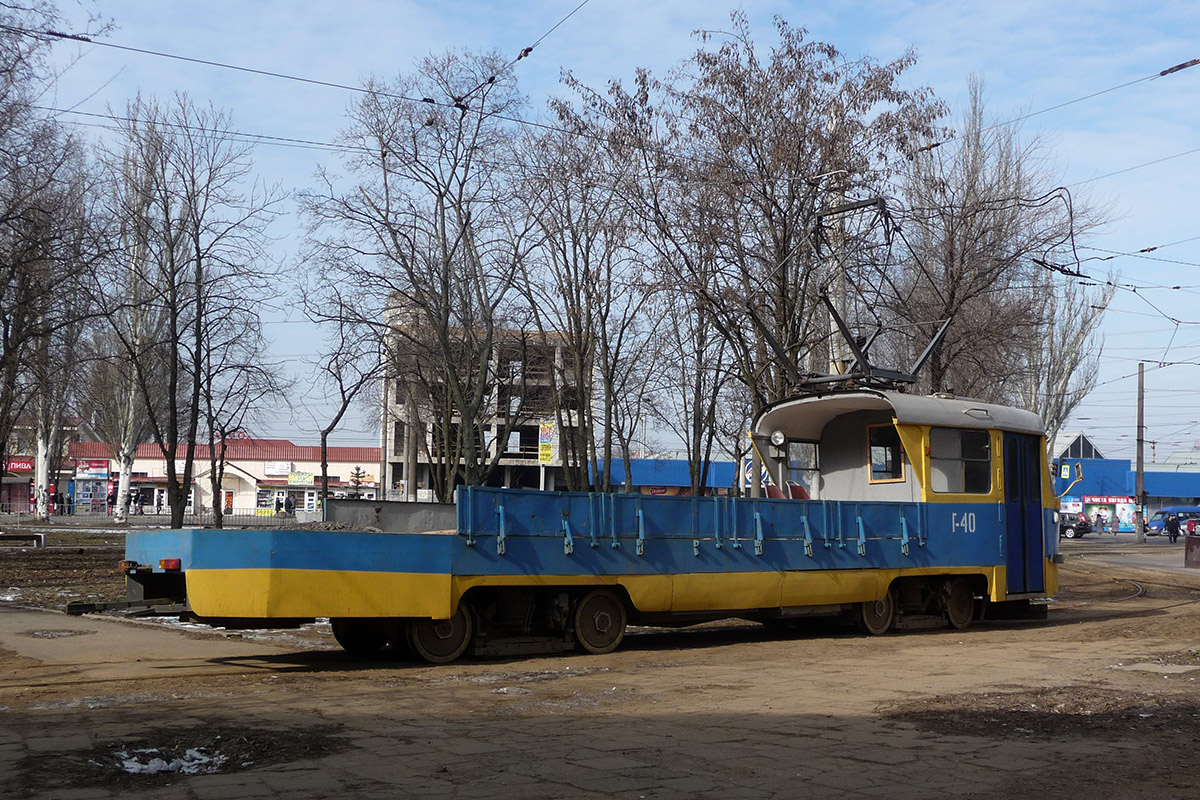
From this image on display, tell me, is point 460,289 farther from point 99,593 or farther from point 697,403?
point 99,593

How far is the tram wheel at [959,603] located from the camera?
15.3 metres

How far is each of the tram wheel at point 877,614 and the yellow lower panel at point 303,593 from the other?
6.49 m

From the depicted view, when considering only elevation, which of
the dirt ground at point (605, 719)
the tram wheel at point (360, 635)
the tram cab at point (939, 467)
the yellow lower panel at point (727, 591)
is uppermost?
the tram cab at point (939, 467)

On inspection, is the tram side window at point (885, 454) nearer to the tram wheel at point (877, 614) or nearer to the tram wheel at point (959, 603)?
the tram wheel at point (877, 614)

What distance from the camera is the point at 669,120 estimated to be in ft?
66.9

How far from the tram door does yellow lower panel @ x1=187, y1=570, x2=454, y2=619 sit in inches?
348

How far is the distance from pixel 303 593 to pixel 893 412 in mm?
7925

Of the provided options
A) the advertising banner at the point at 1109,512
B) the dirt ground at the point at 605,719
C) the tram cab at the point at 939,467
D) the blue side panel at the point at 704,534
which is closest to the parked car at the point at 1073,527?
the advertising banner at the point at 1109,512

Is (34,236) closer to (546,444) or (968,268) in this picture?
(968,268)

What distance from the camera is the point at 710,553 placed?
496 inches

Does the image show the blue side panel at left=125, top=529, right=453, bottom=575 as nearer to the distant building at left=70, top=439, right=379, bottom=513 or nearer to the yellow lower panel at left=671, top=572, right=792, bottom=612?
the yellow lower panel at left=671, top=572, right=792, bottom=612

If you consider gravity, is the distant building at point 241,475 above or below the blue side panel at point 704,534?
above

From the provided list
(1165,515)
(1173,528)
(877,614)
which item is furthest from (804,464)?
(1165,515)

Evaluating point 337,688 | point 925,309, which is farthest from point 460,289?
point 337,688
